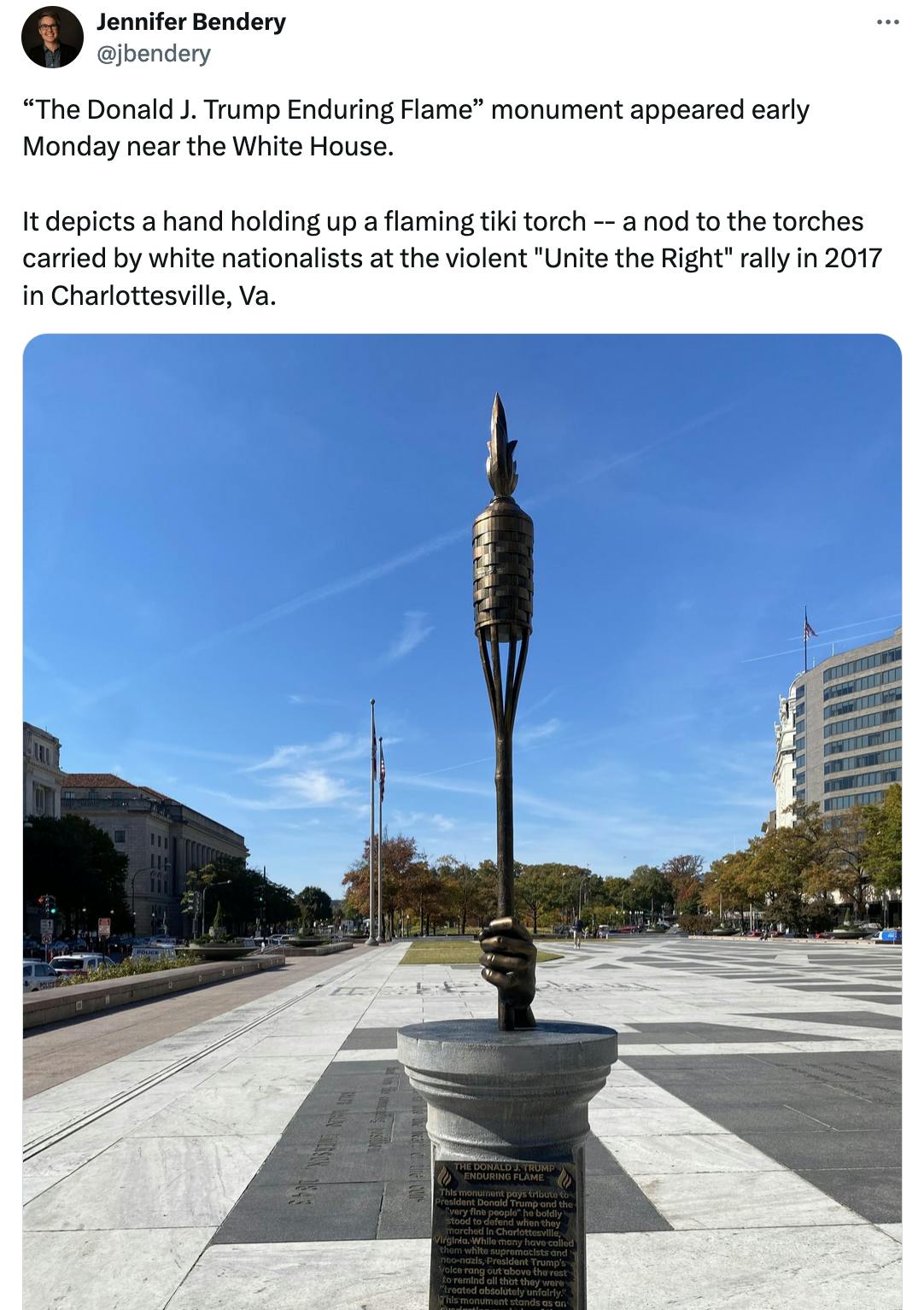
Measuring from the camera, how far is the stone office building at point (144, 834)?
403 ft

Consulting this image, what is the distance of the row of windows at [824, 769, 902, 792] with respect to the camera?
349 ft

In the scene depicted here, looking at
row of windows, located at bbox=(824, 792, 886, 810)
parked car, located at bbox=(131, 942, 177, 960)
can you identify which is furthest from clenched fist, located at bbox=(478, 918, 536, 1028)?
row of windows, located at bbox=(824, 792, 886, 810)

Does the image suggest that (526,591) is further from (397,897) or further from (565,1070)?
(397,897)

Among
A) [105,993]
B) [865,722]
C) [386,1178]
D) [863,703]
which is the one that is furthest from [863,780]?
[386,1178]

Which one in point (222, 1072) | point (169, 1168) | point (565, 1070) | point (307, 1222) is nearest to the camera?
point (565, 1070)

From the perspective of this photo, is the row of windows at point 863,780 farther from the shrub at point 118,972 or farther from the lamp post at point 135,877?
the shrub at point 118,972

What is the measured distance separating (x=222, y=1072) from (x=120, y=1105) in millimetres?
1860

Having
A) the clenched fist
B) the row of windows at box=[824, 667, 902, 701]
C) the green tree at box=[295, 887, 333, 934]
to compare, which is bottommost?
the green tree at box=[295, 887, 333, 934]

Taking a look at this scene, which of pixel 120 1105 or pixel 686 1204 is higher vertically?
pixel 686 1204

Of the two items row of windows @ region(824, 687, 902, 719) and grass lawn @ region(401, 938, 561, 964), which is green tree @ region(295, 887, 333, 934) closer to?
row of windows @ region(824, 687, 902, 719)
